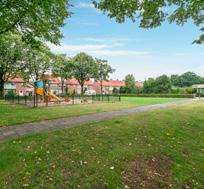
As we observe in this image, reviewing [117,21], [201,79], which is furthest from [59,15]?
[201,79]

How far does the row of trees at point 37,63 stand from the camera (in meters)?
26.5

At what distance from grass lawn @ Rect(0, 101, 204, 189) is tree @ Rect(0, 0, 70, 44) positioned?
259 inches

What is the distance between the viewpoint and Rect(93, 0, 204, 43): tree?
23.1ft

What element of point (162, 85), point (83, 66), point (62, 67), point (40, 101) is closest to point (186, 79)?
point (162, 85)

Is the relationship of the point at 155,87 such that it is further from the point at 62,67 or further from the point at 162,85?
the point at 62,67

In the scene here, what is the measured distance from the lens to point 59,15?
1136cm

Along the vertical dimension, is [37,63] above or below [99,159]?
above

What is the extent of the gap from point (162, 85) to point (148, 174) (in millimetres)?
49492

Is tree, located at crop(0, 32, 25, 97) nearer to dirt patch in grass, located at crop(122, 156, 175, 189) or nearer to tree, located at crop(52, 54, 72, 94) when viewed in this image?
tree, located at crop(52, 54, 72, 94)

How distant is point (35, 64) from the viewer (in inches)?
1238

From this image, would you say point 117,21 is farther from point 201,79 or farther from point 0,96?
point 201,79

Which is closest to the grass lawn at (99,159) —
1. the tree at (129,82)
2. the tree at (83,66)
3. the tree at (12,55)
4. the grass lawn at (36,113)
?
the grass lawn at (36,113)

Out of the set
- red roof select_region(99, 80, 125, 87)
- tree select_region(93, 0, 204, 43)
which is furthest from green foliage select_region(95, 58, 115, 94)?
tree select_region(93, 0, 204, 43)

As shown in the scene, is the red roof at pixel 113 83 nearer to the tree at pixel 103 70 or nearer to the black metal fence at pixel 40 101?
the tree at pixel 103 70
